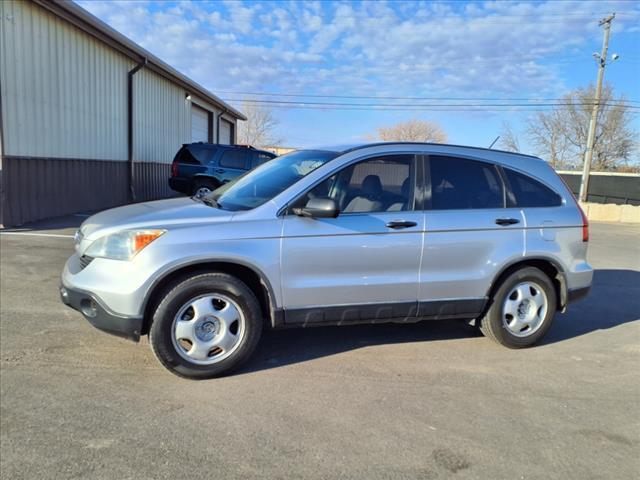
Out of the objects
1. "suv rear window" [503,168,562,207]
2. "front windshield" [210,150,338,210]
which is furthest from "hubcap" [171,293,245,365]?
"suv rear window" [503,168,562,207]

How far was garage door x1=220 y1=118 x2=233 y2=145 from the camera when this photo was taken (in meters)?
28.3

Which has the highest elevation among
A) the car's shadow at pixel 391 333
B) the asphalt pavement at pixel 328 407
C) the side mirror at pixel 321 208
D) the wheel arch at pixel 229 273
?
the side mirror at pixel 321 208

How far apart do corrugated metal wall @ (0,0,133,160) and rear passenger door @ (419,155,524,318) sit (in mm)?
9400

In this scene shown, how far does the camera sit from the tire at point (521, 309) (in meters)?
4.49

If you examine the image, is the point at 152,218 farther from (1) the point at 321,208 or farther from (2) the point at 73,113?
(2) the point at 73,113

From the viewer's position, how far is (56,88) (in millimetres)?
11430

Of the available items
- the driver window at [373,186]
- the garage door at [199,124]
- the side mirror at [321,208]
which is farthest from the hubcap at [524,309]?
the garage door at [199,124]

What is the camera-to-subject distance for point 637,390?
12.7 ft

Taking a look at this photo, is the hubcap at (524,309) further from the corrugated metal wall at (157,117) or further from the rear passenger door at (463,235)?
the corrugated metal wall at (157,117)

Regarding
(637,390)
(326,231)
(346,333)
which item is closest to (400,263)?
(326,231)

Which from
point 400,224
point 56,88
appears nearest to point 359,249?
point 400,224

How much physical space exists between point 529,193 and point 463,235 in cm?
94

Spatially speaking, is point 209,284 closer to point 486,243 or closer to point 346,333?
point 346,333

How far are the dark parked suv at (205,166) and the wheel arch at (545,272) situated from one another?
11309 millimetres
